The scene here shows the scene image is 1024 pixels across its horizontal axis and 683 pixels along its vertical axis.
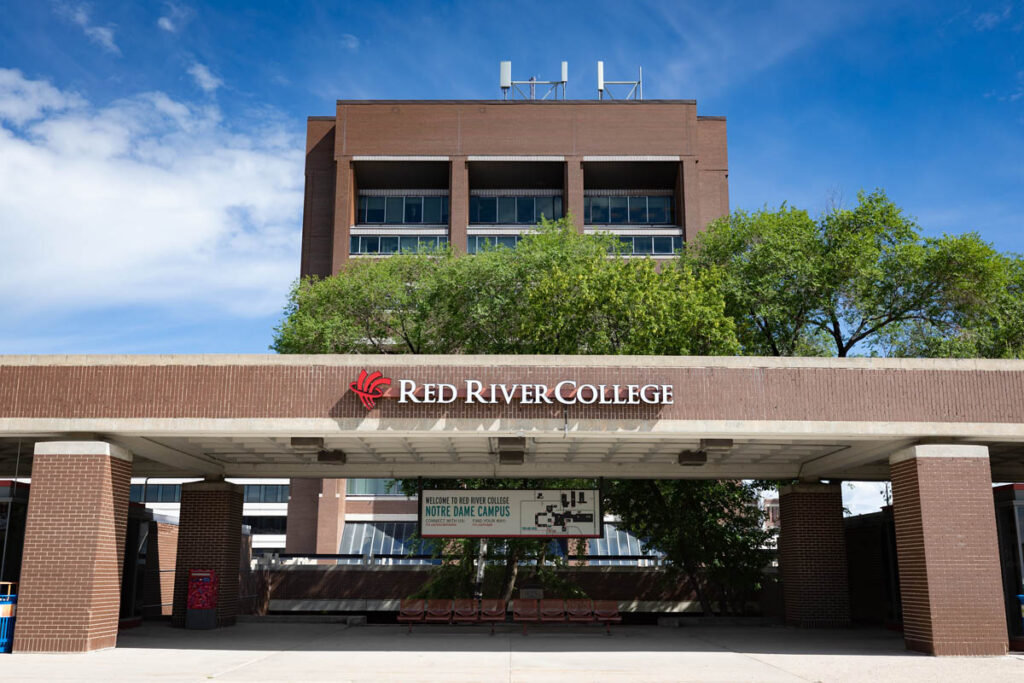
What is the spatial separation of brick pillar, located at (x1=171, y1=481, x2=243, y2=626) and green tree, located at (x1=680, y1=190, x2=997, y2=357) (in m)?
18.9

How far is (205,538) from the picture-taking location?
82.1 ft

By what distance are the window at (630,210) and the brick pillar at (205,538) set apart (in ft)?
145

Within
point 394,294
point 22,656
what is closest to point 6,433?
point 22,656

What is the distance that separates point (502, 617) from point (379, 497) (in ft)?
134

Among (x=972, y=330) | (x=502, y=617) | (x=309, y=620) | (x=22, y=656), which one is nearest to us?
(x=22, y=656)

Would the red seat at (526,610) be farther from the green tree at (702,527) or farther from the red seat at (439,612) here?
the green tree at (702,527)

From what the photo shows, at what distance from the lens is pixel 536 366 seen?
61.5ft

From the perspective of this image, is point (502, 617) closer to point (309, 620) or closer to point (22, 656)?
point (309, 620)

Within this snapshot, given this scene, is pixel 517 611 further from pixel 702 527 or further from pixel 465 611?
pixel 702 527

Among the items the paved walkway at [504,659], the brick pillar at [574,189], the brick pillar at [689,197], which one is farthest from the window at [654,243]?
the paved walkway at [504,659]

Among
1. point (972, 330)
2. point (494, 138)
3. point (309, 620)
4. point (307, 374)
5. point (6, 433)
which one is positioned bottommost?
point (309, 620)

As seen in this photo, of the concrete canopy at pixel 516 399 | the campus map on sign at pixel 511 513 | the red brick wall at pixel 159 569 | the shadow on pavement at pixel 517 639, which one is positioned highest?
the concrete canopy at pixel 516 399

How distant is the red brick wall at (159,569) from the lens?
2755 centimetres

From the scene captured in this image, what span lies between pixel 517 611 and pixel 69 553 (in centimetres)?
1119
